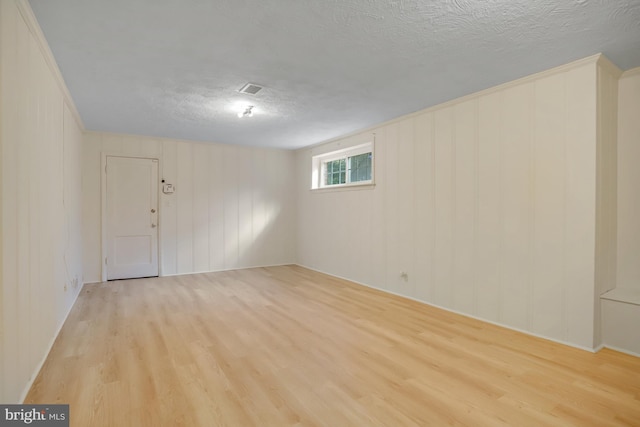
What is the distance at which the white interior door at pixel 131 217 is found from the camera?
519cm

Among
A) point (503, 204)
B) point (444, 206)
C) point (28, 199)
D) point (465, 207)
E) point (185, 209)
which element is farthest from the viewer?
point (185, 209)

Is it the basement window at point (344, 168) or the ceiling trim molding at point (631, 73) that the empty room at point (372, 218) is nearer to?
the ceiling trim molding at point (631, 73)

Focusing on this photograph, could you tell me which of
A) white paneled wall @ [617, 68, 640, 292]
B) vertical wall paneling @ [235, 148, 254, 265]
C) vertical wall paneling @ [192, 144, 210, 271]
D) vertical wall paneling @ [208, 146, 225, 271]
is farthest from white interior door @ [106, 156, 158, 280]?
white paneled wall @ [617, 68, 640, 292]

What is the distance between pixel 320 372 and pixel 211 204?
4.41 m

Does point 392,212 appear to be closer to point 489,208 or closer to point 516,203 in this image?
point 489,208

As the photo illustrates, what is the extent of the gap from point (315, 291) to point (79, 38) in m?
3.68

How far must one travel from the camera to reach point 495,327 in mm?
3127

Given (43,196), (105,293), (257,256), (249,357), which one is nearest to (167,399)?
(249,357)

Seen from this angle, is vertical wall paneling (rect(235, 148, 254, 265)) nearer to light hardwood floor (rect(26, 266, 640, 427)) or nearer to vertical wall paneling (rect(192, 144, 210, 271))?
vertical wall paneling (rect(192, 144, 210, 271))

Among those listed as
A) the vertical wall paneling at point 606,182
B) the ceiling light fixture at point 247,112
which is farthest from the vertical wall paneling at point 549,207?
the ceiling light fixture at point 247,112

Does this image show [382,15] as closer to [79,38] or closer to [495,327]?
[79,38]

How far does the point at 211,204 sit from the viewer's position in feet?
19.5

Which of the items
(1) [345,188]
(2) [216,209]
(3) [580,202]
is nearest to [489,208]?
(3) [580,202]

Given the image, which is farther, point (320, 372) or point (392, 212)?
point (392, 212)
